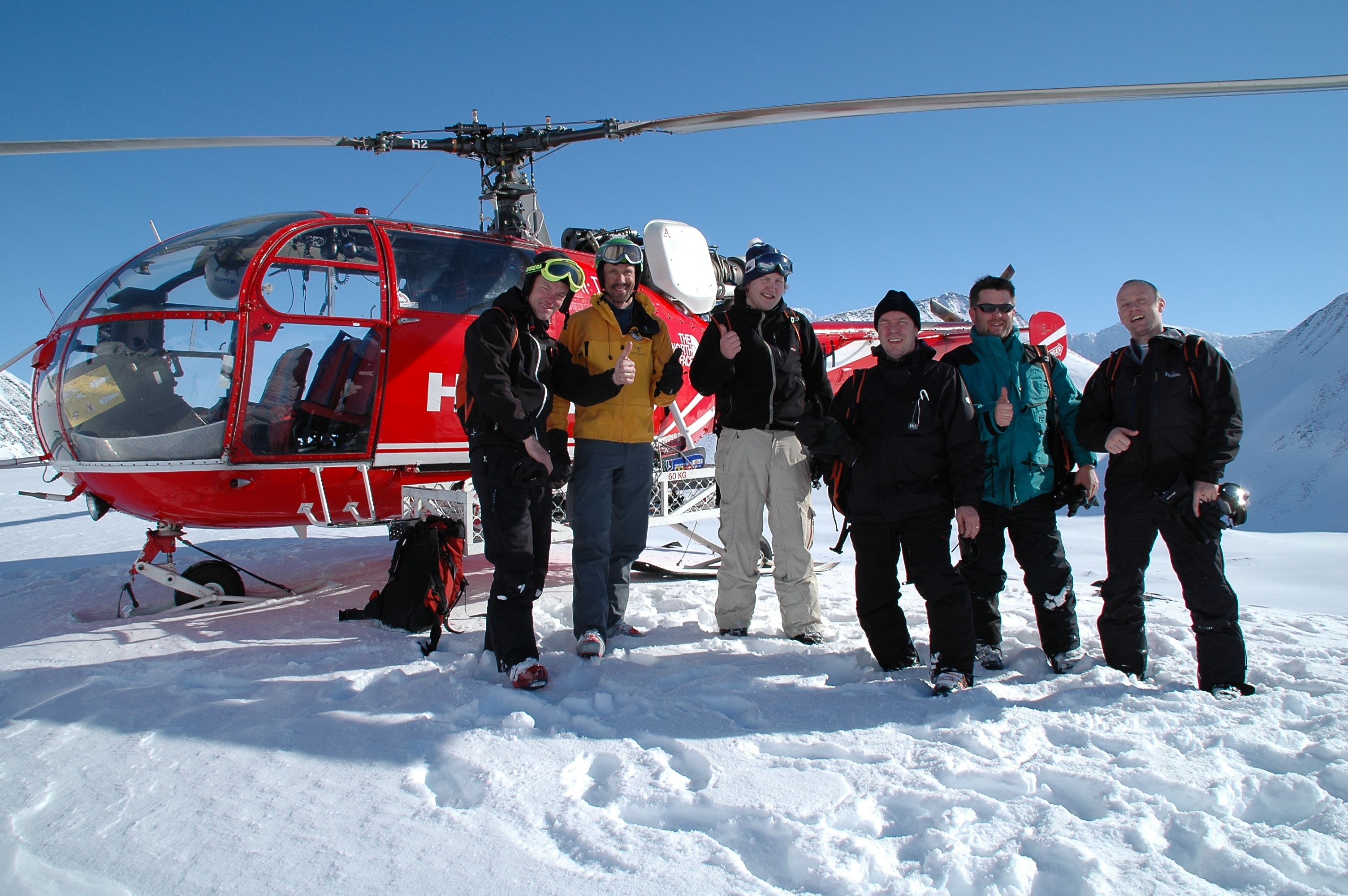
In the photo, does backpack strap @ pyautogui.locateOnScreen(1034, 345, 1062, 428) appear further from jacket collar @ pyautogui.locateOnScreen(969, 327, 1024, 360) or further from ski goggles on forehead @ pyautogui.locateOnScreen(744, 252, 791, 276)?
ski goggles on forehead @ pyautogui.locateOnScreen(744, 252, 791, 276)

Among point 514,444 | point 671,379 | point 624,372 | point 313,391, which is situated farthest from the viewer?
point 313,391

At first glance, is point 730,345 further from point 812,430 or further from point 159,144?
point 159,144

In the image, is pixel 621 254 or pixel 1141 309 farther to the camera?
pixel 621 254

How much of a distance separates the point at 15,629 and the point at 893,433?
4874 mm

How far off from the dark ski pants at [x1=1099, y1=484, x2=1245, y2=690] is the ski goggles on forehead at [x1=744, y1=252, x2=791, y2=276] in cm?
186

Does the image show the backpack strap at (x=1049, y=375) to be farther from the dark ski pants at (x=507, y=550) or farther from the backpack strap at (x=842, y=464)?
the dark ski pants at (x=507, y=550)

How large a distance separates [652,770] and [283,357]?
3.24 m

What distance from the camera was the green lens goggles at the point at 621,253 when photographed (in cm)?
366

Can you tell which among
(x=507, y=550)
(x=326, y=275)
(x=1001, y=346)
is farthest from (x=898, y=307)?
(x=326, y=275)

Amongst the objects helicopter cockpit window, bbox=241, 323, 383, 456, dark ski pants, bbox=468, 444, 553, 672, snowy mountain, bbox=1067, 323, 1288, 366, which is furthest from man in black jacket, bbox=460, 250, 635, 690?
snowy mountain, bbox=1067, 323, 1288, 366

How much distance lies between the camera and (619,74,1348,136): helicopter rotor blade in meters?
3.54

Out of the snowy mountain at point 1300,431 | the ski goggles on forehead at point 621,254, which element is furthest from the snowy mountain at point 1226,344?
the ski goggles on forehead at point 621,254

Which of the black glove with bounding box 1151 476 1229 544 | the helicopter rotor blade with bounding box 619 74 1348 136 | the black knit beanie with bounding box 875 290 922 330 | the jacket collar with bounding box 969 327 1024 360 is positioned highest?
the helicopter rotor blade with bounding box 619 74 1348 136

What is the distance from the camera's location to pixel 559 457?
139 inches
